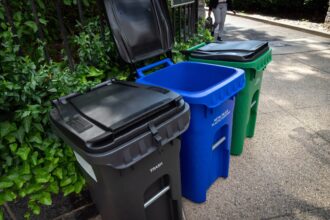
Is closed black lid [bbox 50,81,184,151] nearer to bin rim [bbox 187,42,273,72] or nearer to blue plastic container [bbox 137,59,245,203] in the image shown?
blue plastic container [bbox 137,59,245,203]

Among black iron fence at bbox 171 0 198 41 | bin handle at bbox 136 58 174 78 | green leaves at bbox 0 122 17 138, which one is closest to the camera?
green leaves at bbox 0 122 17 138

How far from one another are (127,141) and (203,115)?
0.63 m

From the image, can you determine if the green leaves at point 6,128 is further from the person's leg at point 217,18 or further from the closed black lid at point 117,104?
the person's leg at point 217,18

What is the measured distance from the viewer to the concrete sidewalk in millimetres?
1874

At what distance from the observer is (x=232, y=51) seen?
2.04m

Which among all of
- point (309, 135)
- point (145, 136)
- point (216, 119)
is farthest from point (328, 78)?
point (145, 136)

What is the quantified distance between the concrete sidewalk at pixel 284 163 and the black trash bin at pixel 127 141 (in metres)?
0.74

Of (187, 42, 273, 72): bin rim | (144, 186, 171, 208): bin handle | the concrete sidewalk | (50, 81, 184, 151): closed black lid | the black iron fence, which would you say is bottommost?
the concrete sidewalk

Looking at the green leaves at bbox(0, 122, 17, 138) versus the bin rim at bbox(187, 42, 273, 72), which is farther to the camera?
the bin rim at bbox(187, 42, 273, 72)

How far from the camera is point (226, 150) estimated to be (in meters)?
2.00

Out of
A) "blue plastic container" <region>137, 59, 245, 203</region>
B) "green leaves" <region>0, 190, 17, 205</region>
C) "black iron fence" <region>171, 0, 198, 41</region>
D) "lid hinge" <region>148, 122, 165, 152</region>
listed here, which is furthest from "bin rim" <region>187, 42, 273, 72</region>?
"green leaves" <region>0, 190, 17, 205</region>

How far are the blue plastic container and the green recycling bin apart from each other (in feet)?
0.45

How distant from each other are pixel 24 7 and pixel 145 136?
1651 millimetres

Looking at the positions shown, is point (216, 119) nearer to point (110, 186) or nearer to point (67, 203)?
point (110, 186)
